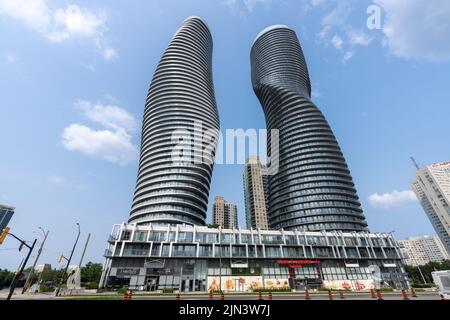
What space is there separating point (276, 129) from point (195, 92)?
1921 inches

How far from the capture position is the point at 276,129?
11975 centimetres

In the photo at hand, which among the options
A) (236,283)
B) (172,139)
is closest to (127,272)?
(236,283)

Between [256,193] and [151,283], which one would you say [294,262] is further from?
[256,193]

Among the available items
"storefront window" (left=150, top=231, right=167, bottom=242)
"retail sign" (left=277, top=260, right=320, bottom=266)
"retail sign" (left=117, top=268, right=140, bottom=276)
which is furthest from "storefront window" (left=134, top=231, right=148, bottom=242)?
"retail sign" (left=277, top=260, right=320, bottom=266)

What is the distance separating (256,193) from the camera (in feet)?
495

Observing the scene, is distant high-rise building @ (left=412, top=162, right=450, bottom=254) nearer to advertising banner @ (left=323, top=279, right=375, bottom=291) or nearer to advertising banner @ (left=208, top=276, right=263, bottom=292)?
advertising banner @ (left=323, top=279, right=375, bottom=291)

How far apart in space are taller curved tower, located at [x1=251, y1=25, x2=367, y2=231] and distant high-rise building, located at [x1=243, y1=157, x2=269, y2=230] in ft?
124

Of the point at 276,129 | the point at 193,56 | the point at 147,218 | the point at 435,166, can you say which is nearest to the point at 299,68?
the point at 276,129

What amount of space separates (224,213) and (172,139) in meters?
103

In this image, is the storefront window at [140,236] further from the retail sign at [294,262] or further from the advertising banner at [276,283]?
the retail sign at [294,262]

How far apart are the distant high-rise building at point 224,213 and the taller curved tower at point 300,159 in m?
70.1

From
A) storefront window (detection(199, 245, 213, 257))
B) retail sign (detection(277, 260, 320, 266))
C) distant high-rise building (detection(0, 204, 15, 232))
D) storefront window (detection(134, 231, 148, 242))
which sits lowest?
retail sign (detection(277, 260, 320, 266))

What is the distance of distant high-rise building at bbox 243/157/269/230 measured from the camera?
463 ft

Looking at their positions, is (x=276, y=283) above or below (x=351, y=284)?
above
